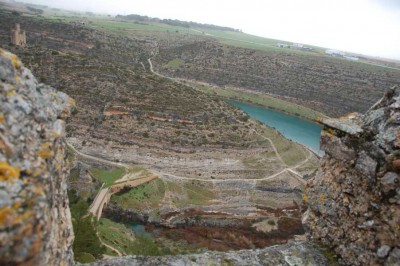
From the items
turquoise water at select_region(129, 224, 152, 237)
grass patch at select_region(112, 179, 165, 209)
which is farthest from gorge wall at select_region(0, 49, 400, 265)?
grass patch at select_region(112, 179, 165, 209)

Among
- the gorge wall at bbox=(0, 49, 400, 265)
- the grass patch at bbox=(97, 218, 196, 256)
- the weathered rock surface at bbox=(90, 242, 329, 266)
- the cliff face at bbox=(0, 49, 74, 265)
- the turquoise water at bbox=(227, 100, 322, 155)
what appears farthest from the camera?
the turquoise water at bbox=(227, 100, 322, 155)

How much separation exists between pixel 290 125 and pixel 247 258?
7122cm

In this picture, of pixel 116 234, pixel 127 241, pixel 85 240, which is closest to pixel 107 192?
pixel 116 234

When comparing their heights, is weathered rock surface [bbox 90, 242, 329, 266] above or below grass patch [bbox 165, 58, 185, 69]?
above

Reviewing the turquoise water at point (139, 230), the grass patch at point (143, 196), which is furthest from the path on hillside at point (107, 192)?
the turquoise water at point (139, 230)

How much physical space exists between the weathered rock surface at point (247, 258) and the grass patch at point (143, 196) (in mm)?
28118

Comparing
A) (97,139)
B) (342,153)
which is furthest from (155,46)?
(342,153)

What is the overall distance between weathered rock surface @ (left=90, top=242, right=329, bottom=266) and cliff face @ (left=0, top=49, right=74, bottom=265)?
1.58m

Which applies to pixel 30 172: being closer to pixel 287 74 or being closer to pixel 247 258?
pixel 247 258

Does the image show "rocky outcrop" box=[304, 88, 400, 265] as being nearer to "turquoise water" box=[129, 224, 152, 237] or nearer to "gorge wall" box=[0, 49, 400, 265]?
"gorge wall" box=[0, 49, 400, 265]

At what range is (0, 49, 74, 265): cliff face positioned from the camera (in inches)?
125

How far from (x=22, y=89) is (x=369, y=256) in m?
5.35

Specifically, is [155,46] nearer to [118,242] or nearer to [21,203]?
[118,242]

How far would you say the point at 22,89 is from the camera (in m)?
3.88
